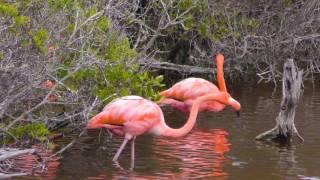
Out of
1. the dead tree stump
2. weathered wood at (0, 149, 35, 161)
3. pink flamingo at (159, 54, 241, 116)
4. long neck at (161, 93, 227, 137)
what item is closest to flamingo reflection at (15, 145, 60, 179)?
weathered wood at (0, 149, 35, 161)

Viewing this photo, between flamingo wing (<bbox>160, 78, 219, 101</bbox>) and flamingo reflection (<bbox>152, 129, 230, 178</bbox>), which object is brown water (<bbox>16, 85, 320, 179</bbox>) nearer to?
flamingo reflection (<bbox>152, 129, 230, 178</bbox>)

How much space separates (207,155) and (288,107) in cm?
142

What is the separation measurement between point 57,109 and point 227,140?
234 cm

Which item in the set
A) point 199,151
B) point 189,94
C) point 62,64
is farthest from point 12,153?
point 189,94

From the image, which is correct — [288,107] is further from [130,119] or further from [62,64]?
[62,64]

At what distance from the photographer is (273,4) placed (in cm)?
1569

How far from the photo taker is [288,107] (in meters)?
10.1

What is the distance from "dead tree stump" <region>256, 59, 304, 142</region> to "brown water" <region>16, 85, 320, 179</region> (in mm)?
191

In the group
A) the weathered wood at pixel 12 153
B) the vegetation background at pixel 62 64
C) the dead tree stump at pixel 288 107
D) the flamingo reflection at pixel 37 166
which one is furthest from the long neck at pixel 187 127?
the weathered wood at pixel 12 153

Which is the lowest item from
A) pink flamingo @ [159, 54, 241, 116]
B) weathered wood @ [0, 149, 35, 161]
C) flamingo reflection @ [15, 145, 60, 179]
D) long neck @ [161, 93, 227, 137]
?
flamingo reflection @ [15, 145, 60, 179]

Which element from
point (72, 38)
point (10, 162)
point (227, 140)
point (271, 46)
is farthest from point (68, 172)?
point (271, 46)

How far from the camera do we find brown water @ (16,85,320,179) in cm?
837

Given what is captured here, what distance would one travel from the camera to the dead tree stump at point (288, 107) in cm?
991

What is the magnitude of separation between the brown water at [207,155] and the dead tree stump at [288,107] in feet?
0.63
